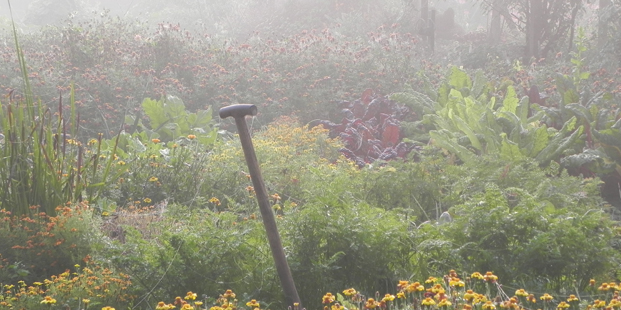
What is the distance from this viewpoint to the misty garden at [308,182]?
124 inches

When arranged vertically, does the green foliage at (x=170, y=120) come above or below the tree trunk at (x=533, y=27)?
below

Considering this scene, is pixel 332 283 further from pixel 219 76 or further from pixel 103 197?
pixel 219 76

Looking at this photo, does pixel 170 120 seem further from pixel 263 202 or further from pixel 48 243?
pixel 263 202

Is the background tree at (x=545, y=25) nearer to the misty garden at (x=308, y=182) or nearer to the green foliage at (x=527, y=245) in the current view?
the misty garden at (x=308, y=182)

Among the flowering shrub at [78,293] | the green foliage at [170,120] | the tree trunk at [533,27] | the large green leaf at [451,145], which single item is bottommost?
the large green leaf at [451,145]

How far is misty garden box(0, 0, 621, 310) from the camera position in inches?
124

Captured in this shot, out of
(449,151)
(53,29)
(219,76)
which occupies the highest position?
(53,29)

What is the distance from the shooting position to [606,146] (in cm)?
597

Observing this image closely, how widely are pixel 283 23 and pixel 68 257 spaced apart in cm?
1800

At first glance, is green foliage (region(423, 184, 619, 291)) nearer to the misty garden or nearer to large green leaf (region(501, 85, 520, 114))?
the misty garden

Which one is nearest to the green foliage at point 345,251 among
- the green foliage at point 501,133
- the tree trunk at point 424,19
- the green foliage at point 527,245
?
the green foliage at point 527,245

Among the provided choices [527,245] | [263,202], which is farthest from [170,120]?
[527,245]

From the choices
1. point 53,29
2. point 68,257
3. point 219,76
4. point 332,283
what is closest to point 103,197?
point 68,257

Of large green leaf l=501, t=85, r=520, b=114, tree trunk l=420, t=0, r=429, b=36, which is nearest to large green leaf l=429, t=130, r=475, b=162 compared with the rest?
large green leaf l=501, t=85, r=520, b=114
